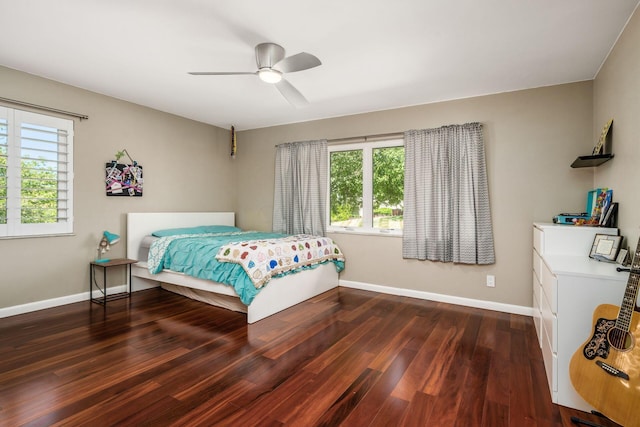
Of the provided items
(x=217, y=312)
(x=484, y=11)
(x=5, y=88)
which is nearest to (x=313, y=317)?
(x=217, y=312)

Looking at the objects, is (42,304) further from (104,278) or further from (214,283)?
(214,283)

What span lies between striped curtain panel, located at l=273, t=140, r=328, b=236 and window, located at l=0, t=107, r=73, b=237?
262 centimetres

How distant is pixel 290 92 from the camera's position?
2.96m

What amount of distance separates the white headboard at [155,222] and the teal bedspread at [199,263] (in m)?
0.41

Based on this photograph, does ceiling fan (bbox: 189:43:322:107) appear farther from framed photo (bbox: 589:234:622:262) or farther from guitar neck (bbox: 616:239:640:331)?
framed photo (bbox: 589:234:622:262)

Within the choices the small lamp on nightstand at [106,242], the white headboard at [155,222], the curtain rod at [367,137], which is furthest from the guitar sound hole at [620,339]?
the white headboard at [155,222]

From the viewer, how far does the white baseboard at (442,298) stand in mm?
3538

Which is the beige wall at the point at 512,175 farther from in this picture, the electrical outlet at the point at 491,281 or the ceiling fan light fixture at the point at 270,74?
the ceiling fan light fixture at the point at 270,74

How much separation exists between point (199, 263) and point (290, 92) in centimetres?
199

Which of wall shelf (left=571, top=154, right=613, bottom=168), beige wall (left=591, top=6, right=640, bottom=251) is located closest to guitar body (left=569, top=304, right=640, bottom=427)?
beige wall (left=591, top=6, right=640, bottom=251)

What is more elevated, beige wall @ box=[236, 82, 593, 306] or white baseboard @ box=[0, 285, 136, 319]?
beige wall @ box=[236, 82, 593, 306]

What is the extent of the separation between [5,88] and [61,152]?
717 mm

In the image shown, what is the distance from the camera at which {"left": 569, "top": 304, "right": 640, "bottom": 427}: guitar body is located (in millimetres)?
1448

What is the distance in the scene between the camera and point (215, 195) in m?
5.39
